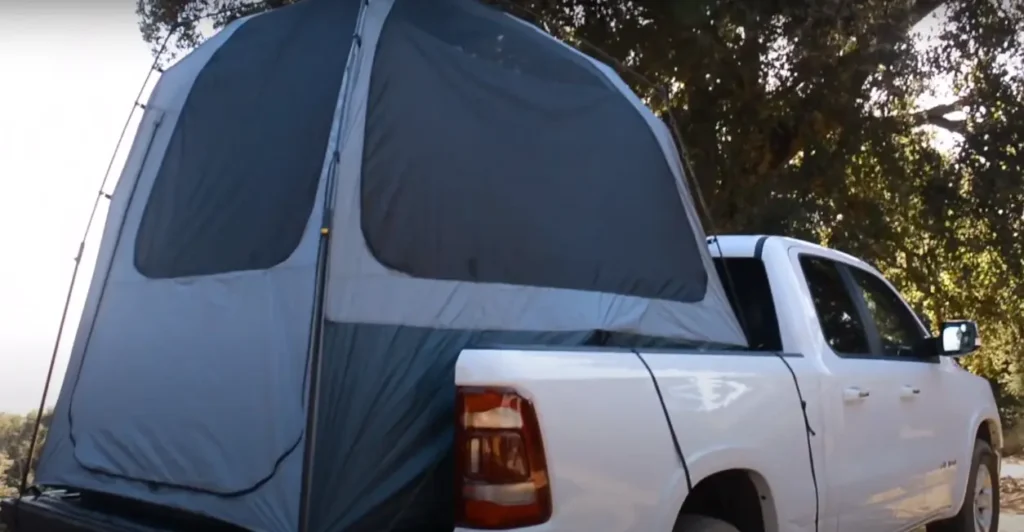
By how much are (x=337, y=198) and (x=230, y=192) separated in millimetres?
747

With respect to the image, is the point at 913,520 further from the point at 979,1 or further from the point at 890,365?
the point at 979,1

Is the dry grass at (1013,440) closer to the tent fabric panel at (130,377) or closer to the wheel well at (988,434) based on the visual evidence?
the wheel well at (988,434)

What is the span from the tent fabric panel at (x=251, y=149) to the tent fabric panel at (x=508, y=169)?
0.26 m

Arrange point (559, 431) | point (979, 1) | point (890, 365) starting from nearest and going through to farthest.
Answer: point (559, 431)
point (890, 365)
point (979, 1)

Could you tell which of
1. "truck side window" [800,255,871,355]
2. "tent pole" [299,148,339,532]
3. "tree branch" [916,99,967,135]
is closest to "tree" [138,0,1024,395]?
"tree branch" [916,99,967,135]

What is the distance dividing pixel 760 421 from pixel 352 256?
163 cm

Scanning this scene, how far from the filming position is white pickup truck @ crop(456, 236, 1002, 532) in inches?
113

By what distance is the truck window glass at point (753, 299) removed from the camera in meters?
4.62

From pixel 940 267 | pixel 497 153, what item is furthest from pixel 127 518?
pixel 940 267

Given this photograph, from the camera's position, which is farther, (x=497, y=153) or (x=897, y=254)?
(x=897, y=254)

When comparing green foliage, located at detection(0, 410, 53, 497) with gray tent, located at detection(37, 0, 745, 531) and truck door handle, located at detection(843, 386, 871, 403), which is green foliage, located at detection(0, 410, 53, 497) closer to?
gray tent, located at detection(37, 0, 745, 531)

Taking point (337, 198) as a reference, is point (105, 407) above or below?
below

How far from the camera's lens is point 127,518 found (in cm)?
349

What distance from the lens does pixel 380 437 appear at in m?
3.18
